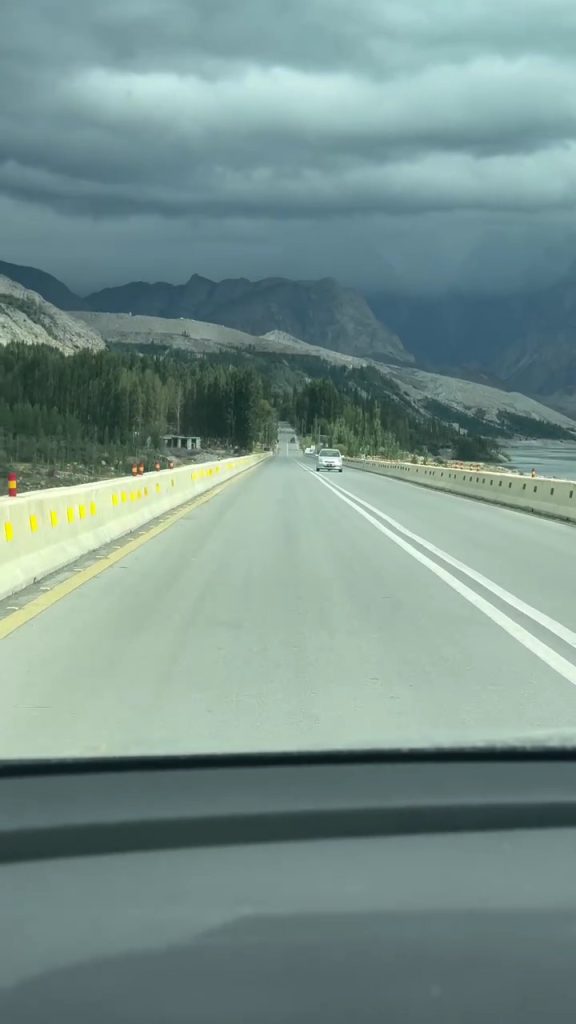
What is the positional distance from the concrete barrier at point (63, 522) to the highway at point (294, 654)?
0.72 meters

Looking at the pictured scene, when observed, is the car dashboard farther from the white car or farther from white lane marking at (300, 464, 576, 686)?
the white car

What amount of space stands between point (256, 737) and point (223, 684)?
1612mm

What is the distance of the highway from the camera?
6.30m

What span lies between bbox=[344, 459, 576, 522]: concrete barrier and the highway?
10.2m

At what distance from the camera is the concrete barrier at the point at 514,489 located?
28.6 metres

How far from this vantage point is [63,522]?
1594 centimetres

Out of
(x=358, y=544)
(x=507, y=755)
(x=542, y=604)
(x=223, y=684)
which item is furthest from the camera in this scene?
(x=358, y=544)

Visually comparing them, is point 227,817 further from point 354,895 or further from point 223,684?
point 223,684

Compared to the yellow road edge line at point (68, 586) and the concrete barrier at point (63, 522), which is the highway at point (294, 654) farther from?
the concrete barrier at point (63, 522)

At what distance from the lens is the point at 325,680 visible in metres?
7.90

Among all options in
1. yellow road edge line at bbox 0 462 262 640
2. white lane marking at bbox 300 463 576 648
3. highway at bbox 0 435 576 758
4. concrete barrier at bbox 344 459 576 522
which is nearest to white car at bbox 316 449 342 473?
concrete barrier at bbox 344 459 576 522

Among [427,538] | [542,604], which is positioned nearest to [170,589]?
[542,604]

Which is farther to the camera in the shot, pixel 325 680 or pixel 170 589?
pixel 170 589

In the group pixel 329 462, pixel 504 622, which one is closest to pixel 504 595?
pixel 504 622
